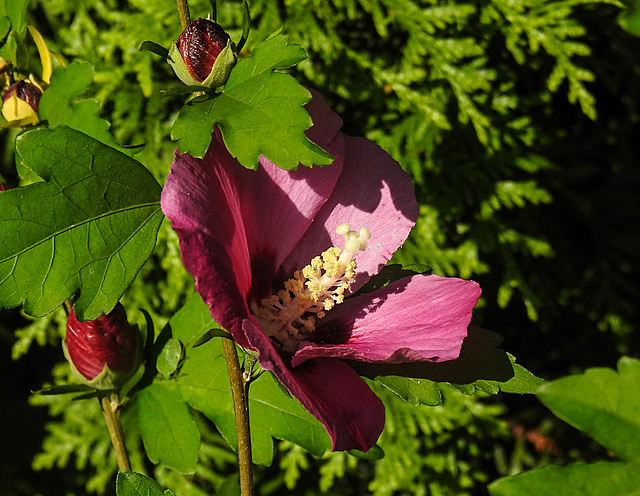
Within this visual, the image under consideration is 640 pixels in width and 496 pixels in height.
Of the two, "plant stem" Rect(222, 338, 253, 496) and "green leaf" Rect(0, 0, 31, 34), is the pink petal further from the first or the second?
"green leaf" Rect(0, 0, 31, 34)

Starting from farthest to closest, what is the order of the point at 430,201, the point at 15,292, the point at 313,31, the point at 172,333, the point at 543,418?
the point at 543,418
the point at 430,201
the point at 313,31
the point at 172,333
the point at 15,292

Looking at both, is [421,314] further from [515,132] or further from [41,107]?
[515,132]

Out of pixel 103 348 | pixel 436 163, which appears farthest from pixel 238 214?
pixel 436 163

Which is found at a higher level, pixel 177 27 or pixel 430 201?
pixel 177 27

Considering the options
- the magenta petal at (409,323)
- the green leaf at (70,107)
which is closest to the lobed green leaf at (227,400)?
the magenta petal at (409,323)

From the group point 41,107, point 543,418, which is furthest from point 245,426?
point 543,418

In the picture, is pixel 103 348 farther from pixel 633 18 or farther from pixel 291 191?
pixel 633 18

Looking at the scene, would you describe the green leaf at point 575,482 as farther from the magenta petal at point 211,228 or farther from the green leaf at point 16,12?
the green leaf at point 16,12
